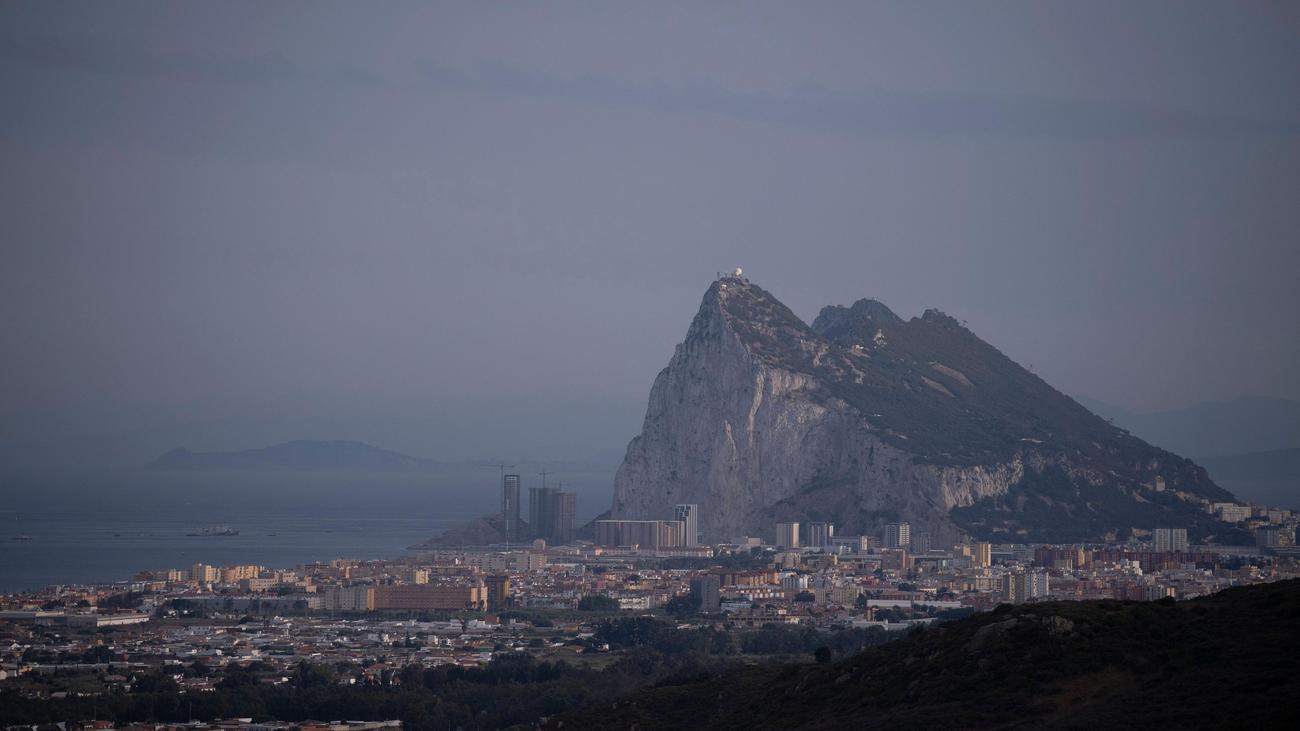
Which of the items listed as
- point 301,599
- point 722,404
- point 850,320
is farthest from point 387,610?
point 850,320

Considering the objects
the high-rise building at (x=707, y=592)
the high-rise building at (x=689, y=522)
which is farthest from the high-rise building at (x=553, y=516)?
the high-rise building at (x=707, y=592)

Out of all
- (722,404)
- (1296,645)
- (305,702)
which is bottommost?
(305,702)

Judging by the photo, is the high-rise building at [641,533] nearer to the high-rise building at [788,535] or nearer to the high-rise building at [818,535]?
the high-rise building at [788,535]

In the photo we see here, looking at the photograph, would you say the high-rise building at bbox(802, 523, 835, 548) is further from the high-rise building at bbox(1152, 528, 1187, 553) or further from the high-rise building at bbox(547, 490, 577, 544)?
the high-rise building at bbox(1152, 528, 1187, 553)

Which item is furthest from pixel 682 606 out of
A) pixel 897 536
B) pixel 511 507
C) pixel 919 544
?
pixel 511 507

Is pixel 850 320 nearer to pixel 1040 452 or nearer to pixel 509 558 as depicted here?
pixel 1040 452

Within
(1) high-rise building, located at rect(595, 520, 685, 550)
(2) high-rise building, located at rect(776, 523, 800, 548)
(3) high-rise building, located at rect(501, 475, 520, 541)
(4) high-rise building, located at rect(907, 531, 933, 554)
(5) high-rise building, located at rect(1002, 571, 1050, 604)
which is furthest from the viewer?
(3) high-rise building, located at rect(501, 475, 520, 541)

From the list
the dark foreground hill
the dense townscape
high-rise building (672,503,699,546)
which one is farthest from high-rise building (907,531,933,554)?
the dark foreground hill
